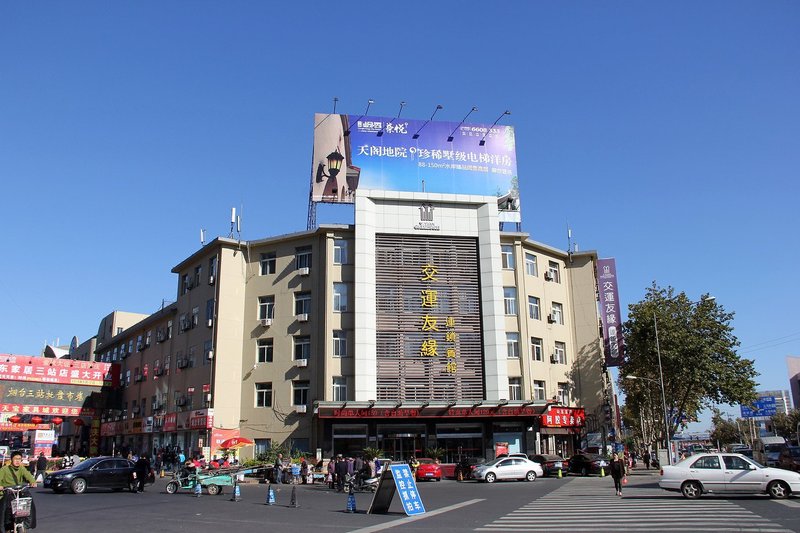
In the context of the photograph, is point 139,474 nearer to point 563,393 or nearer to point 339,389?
point 339,389

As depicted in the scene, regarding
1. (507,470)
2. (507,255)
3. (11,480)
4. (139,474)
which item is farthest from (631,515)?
(507,255)

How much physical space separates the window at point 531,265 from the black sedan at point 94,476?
1160 inches

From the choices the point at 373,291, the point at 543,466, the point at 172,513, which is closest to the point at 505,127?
the point at 373,291

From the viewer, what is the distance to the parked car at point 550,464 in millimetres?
37753

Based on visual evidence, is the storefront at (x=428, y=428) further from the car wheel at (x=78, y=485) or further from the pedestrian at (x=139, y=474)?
the car wheel at (x=78, y=485)

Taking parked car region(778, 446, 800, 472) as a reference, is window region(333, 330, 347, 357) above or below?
above

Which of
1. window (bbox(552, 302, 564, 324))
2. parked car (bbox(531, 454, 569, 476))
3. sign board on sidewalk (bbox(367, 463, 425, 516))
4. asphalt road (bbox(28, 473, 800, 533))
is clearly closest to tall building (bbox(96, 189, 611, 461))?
window (bbox(552, 302, 564, 324))

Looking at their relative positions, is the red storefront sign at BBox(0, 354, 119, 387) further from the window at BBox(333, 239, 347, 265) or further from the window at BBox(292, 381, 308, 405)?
the window at BBox(333, 239, 347, 265)

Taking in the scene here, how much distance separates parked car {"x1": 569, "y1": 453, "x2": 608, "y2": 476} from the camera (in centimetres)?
3838

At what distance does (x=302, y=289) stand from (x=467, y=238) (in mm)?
11455

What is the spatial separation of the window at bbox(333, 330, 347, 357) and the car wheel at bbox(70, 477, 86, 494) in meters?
18.2

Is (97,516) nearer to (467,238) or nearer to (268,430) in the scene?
(268,430)

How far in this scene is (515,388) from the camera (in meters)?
44.0

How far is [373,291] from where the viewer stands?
1652 inches
